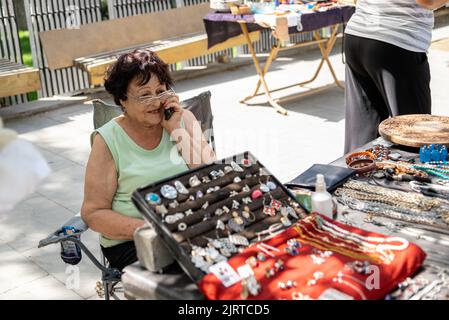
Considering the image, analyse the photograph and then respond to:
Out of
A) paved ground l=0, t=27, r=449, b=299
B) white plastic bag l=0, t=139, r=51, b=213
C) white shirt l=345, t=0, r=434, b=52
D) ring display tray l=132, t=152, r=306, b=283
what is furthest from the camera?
paved ground l=0, t=27, r=449, b=299

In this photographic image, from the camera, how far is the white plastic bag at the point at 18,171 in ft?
4.77

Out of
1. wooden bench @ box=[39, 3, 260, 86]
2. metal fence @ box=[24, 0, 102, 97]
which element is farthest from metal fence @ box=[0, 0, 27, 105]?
wooden bench @ box=[39, 3, 260, 86]

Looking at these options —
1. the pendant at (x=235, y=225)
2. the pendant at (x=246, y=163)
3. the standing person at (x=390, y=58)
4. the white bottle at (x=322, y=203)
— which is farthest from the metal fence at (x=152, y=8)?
the pendant at (x=235, y=225)

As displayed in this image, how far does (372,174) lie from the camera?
2744 mm

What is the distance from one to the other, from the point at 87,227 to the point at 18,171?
4.17ft

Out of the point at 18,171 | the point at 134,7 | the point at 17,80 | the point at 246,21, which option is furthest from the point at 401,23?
the point at 134,7

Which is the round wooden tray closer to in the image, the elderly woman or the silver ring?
the elderly woman

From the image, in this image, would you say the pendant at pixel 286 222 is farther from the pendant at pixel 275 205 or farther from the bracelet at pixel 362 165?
the bracelet at pixel 362 165

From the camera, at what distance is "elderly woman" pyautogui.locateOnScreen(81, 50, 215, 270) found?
8.46 ft

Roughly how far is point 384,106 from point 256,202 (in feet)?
5.88

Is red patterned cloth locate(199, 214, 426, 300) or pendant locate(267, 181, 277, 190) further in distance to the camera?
pendant locate(267, 181, 277, 190)

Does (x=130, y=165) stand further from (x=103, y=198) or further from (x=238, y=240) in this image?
(x=238, y=240)

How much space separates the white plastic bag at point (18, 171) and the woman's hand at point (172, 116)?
4.14 ft
